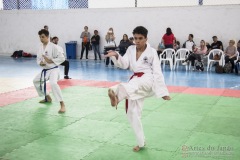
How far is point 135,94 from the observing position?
12.5ft

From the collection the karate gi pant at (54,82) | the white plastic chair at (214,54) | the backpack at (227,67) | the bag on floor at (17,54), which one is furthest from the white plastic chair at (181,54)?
the bag on floor at (17,54)

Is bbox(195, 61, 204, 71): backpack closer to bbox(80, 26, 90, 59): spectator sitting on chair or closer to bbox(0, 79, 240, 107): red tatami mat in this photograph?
bbox(0, 79, 240, 107): red tatami mat

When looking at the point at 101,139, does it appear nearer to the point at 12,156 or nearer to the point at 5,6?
the point at 12,156

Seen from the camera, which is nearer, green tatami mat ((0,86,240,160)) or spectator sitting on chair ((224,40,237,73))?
green tatami mat ((0,86,240,160))

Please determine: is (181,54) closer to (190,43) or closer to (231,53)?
(190,43)

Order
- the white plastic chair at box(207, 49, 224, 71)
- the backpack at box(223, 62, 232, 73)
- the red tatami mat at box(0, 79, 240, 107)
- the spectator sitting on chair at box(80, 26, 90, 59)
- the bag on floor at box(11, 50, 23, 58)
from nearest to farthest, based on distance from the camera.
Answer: the red tatami mat at box(0, 79, 240, 107) < the backpack at box(223, 62, 232, 73) < the white plastic chair at box(207, 49, 224, 71) < the spectator sitting on chair at box(80, 26, 90, 59) < the bag on floor at box(11, 50, 23, 58)

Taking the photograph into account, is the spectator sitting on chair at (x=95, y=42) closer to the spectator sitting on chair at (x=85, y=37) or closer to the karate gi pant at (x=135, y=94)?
the spectator sitting on chair at (x=85, y=37)

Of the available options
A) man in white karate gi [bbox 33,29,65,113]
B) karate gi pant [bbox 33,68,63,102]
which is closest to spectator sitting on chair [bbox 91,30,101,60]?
karate gi pant [bbox 33,68,63,102]

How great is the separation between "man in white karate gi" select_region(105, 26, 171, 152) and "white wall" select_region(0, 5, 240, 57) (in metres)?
10.5

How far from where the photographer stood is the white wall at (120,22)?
44.4 ft

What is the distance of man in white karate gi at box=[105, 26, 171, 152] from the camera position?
3836 mm

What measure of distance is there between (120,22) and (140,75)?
12.1 meters

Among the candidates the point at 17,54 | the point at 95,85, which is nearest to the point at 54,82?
the point at 95,85

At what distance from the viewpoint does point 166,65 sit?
45.4 feet
